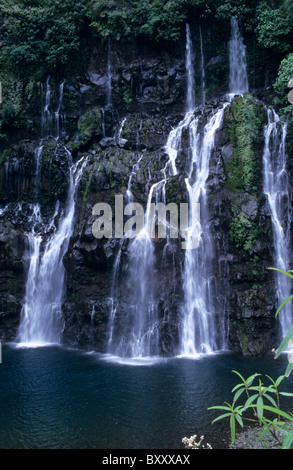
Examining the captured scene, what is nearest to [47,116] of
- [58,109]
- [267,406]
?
[58,109]

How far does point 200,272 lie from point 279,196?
4.10 m

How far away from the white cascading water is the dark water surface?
6.79ft

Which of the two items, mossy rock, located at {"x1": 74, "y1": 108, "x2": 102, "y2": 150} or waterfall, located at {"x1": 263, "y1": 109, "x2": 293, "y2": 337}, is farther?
mossy rock, located at {"x1": 74, "y1": 108, "x2": 102, "y2": 150}

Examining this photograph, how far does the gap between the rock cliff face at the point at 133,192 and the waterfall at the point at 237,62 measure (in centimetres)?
63

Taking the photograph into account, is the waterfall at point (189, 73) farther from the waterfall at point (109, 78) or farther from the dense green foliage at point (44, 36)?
the dense green foliage at point (44, 36)

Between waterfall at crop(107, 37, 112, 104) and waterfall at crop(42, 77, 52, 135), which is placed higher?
waterfall at crop(107, 37, 112, 104)

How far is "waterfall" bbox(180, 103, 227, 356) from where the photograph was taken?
12.4 metres

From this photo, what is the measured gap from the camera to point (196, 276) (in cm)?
1329

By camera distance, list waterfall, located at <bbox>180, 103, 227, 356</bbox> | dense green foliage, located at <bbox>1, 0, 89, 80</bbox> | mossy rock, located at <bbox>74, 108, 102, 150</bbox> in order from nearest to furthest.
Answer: waterfall, located at <bbox>180, 103, 227, 356</bbox>, mossy rock, located at <bbox>74, 108, 102, 150</bbox>, dense green foliage, located at <bbox>1, 0, 89, 80</bbox>

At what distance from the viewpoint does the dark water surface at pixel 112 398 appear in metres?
7.05

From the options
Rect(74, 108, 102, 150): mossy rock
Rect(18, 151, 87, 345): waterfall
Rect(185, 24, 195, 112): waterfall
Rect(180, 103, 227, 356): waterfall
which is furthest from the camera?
Rect(185, 24, 195, 112): waterfall

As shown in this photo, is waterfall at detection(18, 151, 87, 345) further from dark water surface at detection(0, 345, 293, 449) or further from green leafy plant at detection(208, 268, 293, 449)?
green leafy plant at detection(208, 268, 293, 449)

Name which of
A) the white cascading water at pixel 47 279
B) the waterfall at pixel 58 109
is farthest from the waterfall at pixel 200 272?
the waterfall at pixel 58 109

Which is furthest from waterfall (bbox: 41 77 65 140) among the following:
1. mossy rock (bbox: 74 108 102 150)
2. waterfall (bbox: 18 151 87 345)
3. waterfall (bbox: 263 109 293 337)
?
waterfall (bbox: 263 109 293 337)
